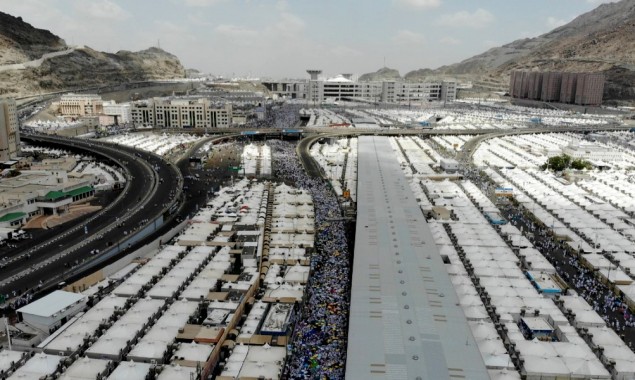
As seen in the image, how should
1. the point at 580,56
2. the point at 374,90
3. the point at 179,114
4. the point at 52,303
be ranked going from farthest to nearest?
the point at 580,56
the point at 374,90
the point at 179,114
the point at 52,303

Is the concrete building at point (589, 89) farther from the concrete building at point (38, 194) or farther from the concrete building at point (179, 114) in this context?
the concrete building at point (38, 194)

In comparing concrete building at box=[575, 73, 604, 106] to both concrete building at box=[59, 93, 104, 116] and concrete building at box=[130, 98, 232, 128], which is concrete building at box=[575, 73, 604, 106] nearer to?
concrete building at box=[130, 98, 232, 128]

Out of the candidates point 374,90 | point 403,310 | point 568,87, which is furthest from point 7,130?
point 568,87

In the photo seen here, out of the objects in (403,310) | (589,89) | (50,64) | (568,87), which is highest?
(50,64)

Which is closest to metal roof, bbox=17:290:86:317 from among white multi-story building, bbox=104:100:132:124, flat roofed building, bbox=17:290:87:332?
flat roofed building, bbox=17:290:87:332

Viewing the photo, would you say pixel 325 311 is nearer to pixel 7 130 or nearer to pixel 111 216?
pixel 111 216

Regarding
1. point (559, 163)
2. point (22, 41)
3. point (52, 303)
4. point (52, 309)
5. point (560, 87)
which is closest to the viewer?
point (52, 309)

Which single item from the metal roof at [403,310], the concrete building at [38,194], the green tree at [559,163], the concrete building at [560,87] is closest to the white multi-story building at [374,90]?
the concrete building at [560,87]
